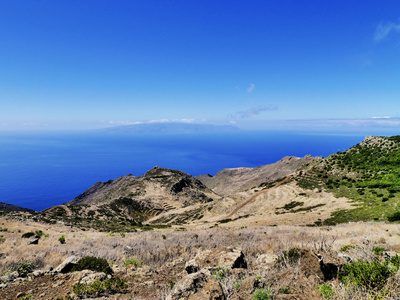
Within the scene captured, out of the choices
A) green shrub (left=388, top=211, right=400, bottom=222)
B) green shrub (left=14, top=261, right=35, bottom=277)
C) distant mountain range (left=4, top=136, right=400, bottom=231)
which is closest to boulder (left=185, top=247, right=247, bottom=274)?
green shrub (left=14, top=261, right=35, bottom=277)

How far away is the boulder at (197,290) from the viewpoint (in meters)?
4.39

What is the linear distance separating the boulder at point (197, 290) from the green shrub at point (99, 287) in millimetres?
2946

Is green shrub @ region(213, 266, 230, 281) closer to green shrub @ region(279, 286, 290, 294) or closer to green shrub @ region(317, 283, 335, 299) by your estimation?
green shrub @ region(279, 286, 290, 294)

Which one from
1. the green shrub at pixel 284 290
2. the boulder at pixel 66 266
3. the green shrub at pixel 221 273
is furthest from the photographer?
the boulder at pixel 66 266

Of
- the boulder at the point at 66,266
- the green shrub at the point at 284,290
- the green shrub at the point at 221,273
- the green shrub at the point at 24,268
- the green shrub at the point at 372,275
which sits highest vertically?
the green shrub at the point at 372,275

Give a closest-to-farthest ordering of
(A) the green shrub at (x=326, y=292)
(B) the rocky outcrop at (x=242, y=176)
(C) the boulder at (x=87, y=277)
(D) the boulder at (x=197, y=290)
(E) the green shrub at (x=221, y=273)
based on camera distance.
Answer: (A) the green shrub at (x=326, y=292), (D) the boulder at (x=197, y=290), (E) the green shrub at (x=221, y=273), (C) the boulder at (x=87, y=277), (B) the rocky outcrop at (x=242, y=176)

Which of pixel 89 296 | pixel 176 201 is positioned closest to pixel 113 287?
pixel 89 296

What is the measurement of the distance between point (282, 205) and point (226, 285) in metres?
40.6

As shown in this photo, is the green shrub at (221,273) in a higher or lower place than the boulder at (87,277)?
higher

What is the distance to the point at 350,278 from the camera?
4938 mm

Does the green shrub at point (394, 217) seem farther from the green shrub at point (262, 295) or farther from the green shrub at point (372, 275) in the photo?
the green shrub at point (262, 295)

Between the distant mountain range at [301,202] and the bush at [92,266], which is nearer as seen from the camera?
the bush at [92,266]

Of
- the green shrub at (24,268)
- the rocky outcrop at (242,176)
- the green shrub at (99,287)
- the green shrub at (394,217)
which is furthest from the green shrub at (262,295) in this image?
the rocky outcrop at (242,176)

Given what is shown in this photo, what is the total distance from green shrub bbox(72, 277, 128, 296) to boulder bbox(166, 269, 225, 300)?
2.95m
